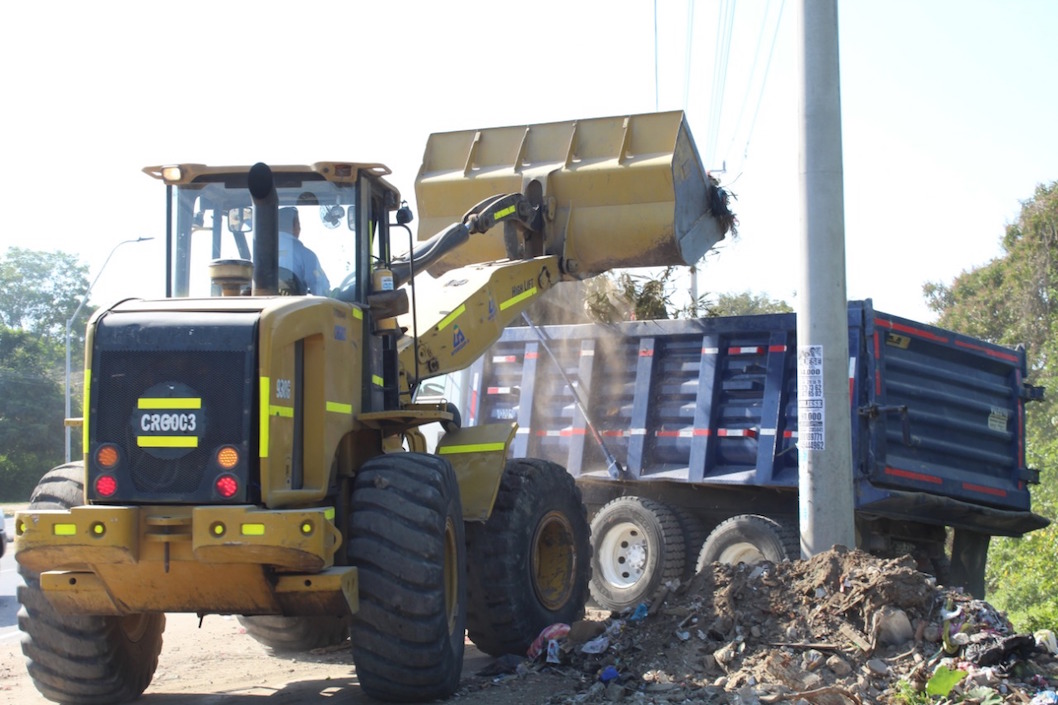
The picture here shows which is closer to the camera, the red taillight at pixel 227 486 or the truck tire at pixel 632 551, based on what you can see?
the red taillight at pixel 227 486

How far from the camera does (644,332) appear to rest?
11461mm

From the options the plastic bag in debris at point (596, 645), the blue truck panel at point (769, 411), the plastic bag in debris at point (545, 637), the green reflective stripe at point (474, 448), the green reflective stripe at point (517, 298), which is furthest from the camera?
the blue truck panel at point (769, 411)

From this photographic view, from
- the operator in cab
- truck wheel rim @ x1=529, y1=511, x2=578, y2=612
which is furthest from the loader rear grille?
truck wheel rim @ x1=529, y1=511, x2=578, y2=612

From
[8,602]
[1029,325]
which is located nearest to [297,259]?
[8,602]

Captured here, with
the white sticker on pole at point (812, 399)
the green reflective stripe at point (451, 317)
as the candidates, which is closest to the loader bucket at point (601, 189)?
the green reflective stripe at point (451, 317)

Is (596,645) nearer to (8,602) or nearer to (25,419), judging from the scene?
(8,602)

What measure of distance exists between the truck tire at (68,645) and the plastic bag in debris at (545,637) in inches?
101

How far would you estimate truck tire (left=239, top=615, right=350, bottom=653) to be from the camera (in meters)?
8.88

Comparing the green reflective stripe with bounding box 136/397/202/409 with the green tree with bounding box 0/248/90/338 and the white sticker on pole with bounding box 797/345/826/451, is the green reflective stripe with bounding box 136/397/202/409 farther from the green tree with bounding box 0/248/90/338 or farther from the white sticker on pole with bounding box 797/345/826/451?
the green tree with bounding box 0/248/90/338

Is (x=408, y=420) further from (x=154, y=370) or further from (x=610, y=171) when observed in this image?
(x=610, y=171)

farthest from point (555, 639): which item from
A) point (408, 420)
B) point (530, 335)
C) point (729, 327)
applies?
point (530, 335)

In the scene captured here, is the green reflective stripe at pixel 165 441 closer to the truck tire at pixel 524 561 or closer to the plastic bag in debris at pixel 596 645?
the truck tire at pixel 524 561

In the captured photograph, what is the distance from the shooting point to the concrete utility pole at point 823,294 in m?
8.51

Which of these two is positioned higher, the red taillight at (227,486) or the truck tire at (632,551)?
the red taillight at (227,486)
